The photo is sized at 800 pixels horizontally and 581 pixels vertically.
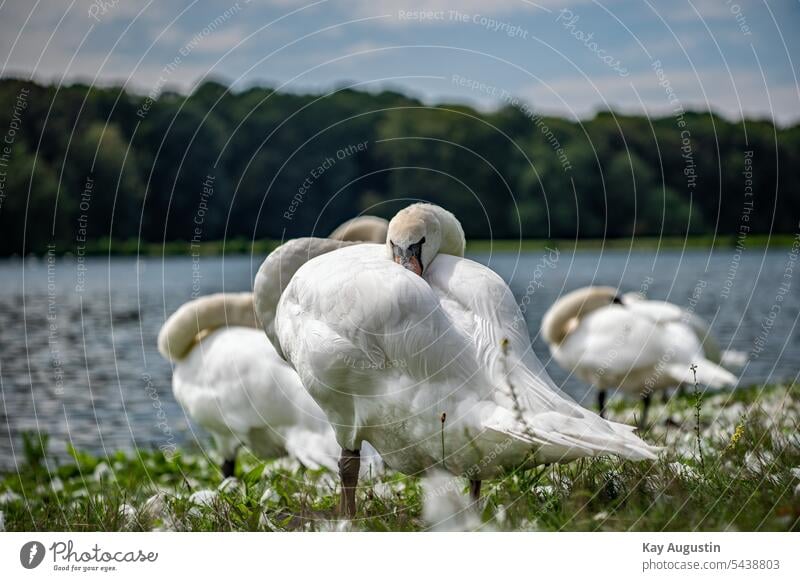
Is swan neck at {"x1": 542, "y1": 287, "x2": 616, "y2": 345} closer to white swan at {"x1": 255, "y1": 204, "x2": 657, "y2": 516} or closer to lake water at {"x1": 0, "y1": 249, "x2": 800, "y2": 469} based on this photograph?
lake water at {"x1": 0, "y1": 249, "x2": 800, "y2": 469}

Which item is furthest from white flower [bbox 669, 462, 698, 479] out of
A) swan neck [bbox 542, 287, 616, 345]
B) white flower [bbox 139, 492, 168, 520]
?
swan neck [bbox 542, 287, 616, 345]

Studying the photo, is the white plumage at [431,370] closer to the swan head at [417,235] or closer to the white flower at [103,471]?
the swan head at [417,235]

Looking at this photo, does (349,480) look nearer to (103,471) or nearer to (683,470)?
(683,470)

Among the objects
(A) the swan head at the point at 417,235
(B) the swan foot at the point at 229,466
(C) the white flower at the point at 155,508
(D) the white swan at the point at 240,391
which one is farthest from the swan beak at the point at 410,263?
(B) the swan foot at the point at 229,466
